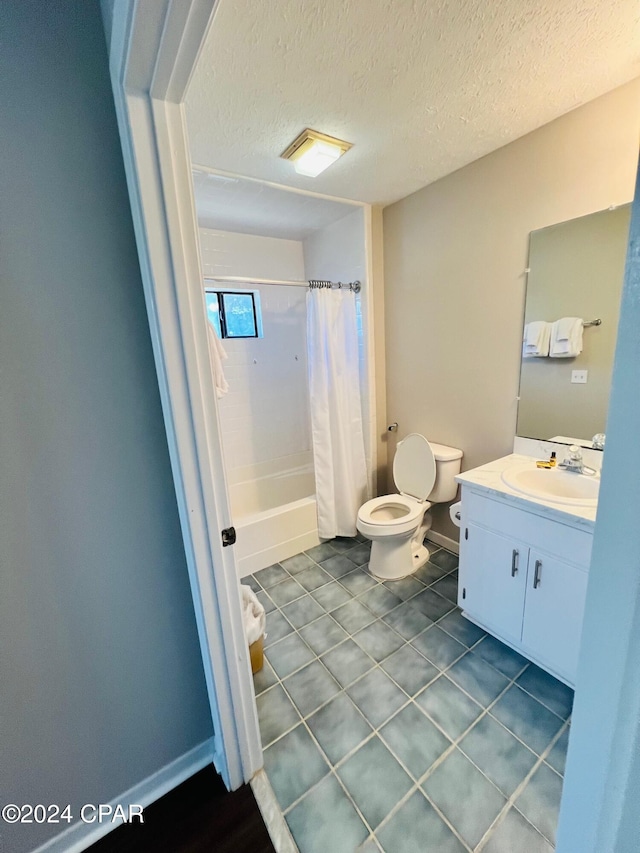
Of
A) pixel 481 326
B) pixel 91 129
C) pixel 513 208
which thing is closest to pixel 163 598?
pixel 91 129

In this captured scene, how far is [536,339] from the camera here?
1735 millimetres

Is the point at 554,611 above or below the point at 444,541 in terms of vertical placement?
above

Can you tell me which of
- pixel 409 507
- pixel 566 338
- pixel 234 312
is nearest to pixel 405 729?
pixel 409 507

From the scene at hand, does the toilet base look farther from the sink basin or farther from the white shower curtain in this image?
the sink basin

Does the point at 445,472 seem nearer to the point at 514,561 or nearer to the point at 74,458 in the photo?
the point at 514,561

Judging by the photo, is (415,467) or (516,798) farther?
(415,467)

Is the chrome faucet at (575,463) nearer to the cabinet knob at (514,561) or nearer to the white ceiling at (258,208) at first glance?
the cabinet knob at (514,561)

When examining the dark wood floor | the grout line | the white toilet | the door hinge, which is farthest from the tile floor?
the door hinge

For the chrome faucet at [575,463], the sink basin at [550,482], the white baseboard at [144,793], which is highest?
the chrome faucet at [575,463]

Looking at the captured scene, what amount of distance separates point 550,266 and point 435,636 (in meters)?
1.91

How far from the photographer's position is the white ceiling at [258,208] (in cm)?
195

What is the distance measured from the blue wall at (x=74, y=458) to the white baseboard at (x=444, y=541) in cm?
184

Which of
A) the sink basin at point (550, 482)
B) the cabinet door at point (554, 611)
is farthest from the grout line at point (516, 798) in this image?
the sink basin at point (550, 482)

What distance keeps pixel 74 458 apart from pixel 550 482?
Result: 1.89 meters
